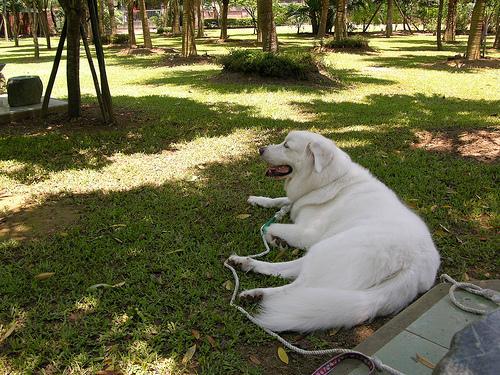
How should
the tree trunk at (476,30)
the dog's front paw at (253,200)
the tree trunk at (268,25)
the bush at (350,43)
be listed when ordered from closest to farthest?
the dog's front paw at (253,200), the tree trunk at (268,25), the tree trunk at (476,30), the bush at (350,43)

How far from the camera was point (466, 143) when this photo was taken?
22.0ft

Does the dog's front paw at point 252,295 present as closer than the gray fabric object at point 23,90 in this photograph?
Yes

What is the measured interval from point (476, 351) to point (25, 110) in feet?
28.5

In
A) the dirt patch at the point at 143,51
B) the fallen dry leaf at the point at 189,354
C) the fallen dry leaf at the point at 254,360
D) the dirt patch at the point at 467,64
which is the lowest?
the fallen dry leaf at the point at 254,360

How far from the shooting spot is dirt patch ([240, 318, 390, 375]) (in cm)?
260

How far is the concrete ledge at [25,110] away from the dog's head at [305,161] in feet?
19.4

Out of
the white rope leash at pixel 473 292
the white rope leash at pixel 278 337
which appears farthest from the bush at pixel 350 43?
the white rope leash at pixel 473 292

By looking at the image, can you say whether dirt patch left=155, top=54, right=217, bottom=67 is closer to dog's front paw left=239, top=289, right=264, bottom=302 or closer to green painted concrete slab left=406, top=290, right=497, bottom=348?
dog's front paw left=239, top=289, right=264, bottom=302

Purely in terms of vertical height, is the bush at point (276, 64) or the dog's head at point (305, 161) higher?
the bush at point (276, 64)

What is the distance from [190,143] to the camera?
7.23m

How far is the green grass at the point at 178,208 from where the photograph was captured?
2.80 metres

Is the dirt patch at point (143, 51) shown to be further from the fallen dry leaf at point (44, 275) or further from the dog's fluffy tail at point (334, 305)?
the dog's fluffy tail at point (334, 305)

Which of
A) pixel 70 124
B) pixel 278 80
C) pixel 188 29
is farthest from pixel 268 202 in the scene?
pixel 188 29

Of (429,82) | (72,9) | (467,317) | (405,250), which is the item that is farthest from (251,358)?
(429,82)
